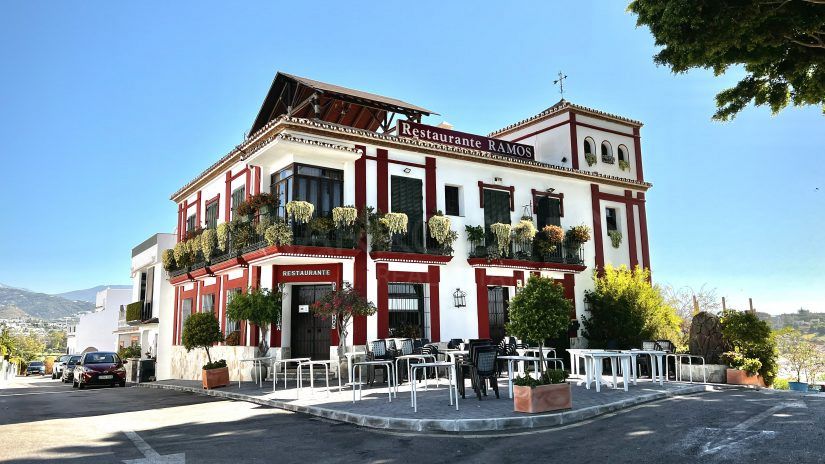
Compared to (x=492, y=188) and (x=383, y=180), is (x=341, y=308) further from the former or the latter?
A: (x=492, y=188)

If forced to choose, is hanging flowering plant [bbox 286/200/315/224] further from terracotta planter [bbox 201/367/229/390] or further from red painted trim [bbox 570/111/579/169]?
red painted trim [bbox 570/111/579/169]

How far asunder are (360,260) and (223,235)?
205 inches

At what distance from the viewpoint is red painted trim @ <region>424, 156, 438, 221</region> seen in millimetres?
19875

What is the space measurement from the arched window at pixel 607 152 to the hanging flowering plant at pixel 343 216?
1306 cm

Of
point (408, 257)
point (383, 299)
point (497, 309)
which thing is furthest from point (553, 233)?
point (383, 299)

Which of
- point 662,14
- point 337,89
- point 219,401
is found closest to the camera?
point 662,14

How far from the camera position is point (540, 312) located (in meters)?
11.2

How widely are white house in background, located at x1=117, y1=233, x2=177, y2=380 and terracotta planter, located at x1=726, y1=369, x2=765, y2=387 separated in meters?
21.6

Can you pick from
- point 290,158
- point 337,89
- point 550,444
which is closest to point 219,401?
point 290,158

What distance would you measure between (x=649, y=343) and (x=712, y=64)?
34.4 ft

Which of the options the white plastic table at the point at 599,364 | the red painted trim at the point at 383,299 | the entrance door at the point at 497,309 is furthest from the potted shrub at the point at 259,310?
the white plastic table at the point at 599,364

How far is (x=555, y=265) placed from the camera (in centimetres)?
2220

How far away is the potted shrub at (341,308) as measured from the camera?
53.5 ft

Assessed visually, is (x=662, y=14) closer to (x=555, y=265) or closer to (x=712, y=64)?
(x=712, y=64)
